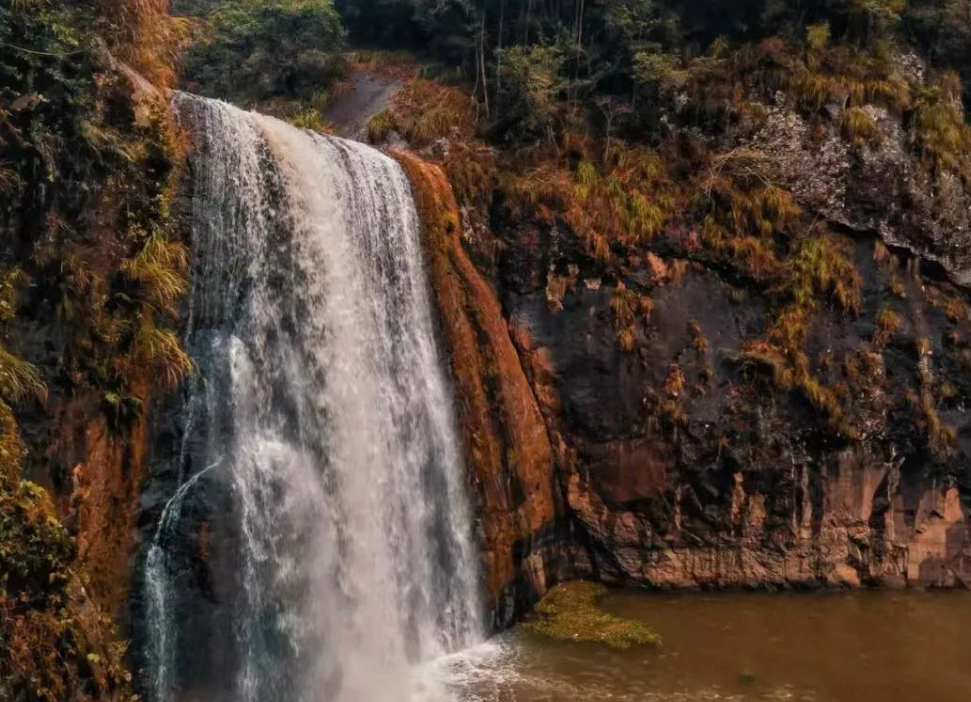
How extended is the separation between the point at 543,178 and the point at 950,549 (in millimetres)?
8802

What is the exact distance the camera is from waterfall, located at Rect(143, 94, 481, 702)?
284 inches

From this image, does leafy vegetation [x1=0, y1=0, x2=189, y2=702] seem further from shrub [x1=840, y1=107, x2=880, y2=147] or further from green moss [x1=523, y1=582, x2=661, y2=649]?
shrub [x1=840, y1=107, x2=880, y2=147]

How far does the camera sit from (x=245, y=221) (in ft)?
28.0

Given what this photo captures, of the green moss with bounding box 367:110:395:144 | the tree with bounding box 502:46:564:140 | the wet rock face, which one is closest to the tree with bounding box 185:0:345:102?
the green moss with bounding box 367:110:395:144

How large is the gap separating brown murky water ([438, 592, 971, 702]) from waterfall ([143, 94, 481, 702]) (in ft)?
3.35

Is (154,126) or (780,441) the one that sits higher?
(154,126)

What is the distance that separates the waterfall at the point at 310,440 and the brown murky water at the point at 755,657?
3.35 feet

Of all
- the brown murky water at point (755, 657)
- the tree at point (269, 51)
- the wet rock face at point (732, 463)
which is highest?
the tree at point (269, 51)

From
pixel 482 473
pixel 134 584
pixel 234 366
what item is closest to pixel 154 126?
pixel 234 366

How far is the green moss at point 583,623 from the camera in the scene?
9.58m

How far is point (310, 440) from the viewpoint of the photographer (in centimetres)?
850

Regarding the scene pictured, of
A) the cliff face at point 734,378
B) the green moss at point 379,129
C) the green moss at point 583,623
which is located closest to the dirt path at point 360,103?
the green moss at point 379,129

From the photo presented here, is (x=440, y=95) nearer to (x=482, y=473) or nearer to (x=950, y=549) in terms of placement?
(x=482, y=473)

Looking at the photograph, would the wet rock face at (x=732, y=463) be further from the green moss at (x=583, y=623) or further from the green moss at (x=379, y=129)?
the green moss at (x=379, y=129)
